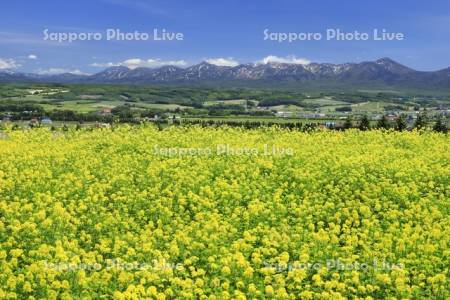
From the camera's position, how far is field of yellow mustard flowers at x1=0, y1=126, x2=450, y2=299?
34.3 ft

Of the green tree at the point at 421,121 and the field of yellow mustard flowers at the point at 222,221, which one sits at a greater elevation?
the green tree at the point at 421,121

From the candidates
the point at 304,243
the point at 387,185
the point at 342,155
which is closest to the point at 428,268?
the point at 304,243

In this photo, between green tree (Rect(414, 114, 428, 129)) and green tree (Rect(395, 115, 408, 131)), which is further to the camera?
green tree (Rect(414, 114, 428, 129))

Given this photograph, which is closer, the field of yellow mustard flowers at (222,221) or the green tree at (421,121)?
the field of yellow mustard flowers at (222,221)

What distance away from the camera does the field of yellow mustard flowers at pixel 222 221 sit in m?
10.5

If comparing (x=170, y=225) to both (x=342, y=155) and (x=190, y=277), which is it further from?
(x=342, y=155)

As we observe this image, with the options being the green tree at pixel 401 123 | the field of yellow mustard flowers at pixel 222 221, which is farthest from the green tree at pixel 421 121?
the field of yellow mustard flowers at pixel 222 221

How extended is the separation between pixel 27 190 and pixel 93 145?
27.5ft

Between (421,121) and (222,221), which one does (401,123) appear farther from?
(222,221)

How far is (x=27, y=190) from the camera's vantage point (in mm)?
16656

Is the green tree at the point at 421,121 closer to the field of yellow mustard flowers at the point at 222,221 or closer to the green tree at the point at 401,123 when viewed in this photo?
the green tree at the point at 401,123

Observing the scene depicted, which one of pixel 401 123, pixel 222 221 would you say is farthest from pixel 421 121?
pixel 222 221

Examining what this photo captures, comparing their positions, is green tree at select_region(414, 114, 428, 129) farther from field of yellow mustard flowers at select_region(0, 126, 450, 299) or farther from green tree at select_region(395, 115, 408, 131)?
field of yellow mustard flowers at select_region(0, 126, 450, 299)


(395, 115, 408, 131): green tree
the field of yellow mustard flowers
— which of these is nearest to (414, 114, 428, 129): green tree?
(395, 115, 408, 131): green tree
